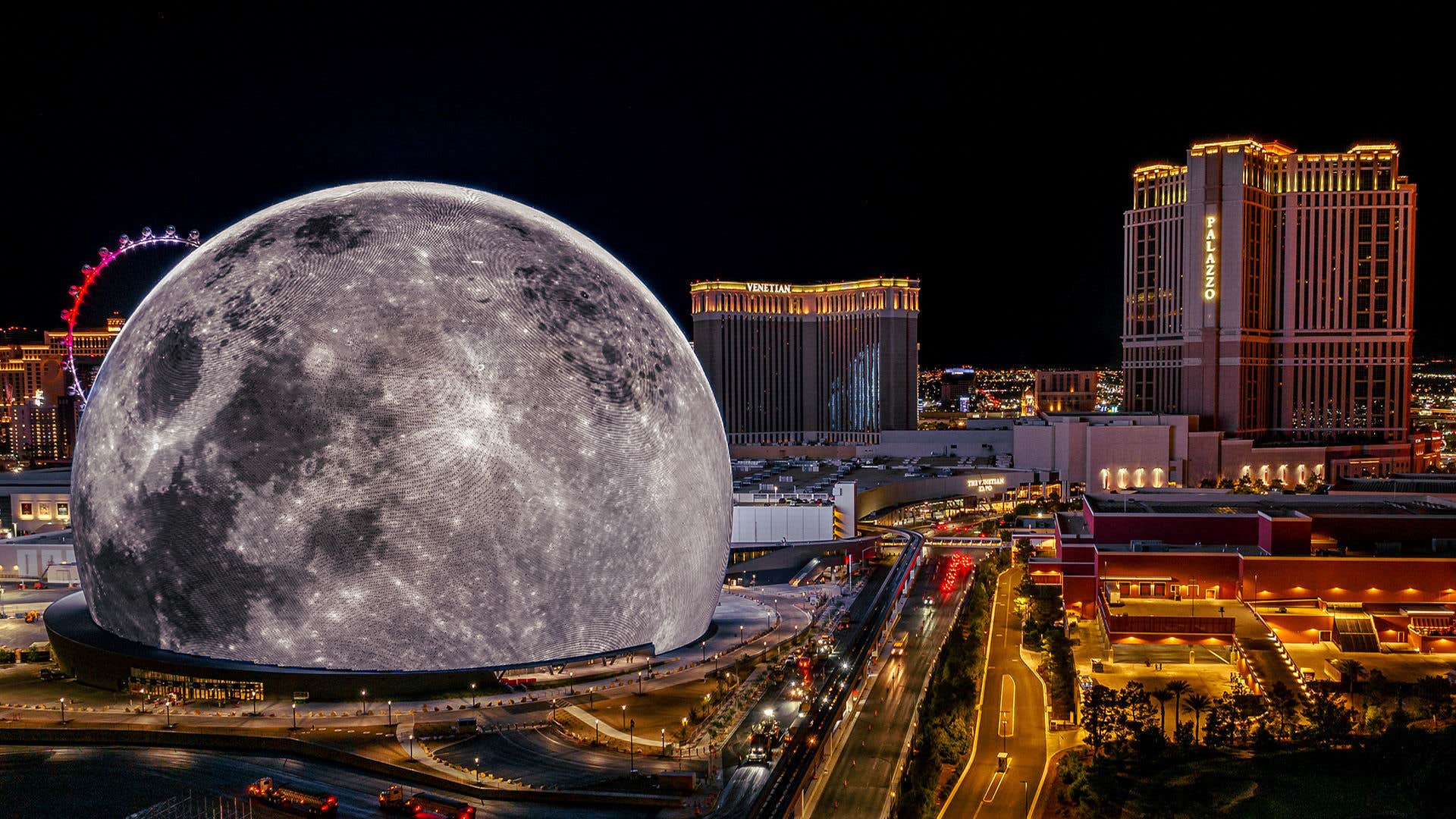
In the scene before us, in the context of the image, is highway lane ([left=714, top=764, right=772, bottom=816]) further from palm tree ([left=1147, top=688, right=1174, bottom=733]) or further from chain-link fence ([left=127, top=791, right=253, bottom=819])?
palm tree ([left=1147, top=688, right=1174, bottom=733])

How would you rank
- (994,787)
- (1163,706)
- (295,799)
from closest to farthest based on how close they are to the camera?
(295,799), (994,787), (1163,706)

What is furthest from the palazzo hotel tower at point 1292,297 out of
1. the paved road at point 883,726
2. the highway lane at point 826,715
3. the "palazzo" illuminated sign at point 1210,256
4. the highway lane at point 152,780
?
the highway lane at point 152,780

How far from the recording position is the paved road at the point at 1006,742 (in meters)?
22.7

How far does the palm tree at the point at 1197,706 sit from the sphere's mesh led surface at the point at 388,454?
12.9 m

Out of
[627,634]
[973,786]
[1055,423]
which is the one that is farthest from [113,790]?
[1055,423]

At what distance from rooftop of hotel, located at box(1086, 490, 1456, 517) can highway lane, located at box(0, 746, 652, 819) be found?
32538 millimetres

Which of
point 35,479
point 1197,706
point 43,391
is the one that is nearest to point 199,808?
point 1197,706

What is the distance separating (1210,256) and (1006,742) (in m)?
63.5

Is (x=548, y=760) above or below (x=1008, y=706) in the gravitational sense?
above

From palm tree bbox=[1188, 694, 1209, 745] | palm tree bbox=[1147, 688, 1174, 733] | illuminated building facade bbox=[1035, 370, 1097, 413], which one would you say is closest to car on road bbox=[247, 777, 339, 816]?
palm tree bbox=[1147, 688, 1174, 733]

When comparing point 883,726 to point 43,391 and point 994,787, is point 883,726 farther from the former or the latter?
point 43,391

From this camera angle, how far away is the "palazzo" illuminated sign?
7994cm

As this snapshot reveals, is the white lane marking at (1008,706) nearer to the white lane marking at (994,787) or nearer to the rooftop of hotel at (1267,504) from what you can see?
the white lane marking at (994,787)

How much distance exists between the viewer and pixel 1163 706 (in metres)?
27.5
